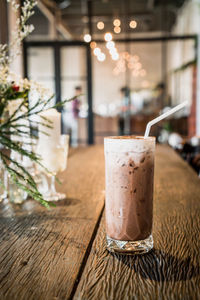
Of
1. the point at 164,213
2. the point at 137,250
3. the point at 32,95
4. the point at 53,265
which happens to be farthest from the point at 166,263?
the point at 32,95

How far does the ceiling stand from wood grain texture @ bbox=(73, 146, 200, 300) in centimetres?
676

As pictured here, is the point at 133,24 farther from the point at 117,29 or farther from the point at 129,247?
the point at 129,247

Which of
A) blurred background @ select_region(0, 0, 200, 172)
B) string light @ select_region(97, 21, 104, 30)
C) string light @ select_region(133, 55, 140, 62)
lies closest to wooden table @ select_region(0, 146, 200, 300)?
blurred background @ select_region(0, 0, 200, 172)

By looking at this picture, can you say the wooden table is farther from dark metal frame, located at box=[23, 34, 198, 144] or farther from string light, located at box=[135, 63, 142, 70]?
string light, located at box=[135, 63, 142, 70]

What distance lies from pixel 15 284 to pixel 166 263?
27 cm

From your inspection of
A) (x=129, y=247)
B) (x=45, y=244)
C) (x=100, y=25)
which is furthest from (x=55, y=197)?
(x=100, y=25)

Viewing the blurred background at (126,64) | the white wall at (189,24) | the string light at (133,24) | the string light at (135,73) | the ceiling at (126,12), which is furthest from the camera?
the string light at (135,73)

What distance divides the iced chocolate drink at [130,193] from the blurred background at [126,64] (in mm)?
5211

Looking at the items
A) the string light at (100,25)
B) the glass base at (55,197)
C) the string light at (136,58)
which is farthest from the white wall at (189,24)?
the glass base at (55,197)

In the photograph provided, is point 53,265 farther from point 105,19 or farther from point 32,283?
point 105,19

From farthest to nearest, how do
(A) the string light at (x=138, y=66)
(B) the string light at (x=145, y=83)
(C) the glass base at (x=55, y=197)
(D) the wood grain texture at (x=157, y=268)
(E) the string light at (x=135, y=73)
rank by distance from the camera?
(B) the string light at (x=145, y=83) < (E) the string light at (x=135, y=73) < (A) the string light at (x=138, y=66) < (C) the glass base at (x=55, y=197) < (D) the wood grain texture at (x=157, y=268)

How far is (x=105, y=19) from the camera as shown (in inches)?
317

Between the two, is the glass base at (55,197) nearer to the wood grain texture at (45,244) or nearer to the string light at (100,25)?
the wood grain texture at (45,244)

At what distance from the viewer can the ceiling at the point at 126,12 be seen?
7.27 meters
